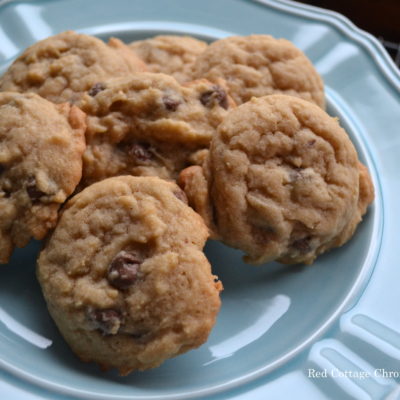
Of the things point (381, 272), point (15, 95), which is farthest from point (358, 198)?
point (15, 95)

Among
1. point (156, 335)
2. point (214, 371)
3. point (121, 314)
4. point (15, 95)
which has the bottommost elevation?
point (214, 371)

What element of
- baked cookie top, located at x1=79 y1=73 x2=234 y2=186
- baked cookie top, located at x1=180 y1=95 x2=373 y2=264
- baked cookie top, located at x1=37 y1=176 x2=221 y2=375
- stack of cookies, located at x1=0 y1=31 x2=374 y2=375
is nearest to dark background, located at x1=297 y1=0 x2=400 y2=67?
stack of cookies, located at x1=0 y1=31 x2=374 y2=375

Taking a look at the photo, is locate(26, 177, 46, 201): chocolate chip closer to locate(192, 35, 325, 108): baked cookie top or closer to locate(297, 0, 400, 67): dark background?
locate(192, 35, 325, 108): baked cookie top

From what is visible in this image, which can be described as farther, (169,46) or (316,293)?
(169,46)

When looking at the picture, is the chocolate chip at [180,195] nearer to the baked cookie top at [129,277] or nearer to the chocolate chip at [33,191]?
the baked cookie top at [129,277]

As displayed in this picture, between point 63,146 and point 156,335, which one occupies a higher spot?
point 63,146

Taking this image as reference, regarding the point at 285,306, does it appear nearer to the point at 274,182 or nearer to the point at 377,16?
the point at 274,182

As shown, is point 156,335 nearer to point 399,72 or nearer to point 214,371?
point 214,371
